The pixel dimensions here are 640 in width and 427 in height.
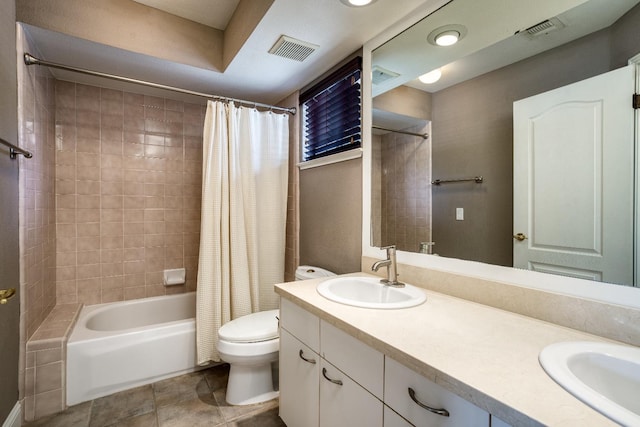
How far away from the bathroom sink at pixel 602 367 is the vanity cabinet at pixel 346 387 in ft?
0.77

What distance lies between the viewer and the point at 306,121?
2.39 m

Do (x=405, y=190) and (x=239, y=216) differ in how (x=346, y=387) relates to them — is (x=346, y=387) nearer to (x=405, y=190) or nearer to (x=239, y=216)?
(x=405, y=190)

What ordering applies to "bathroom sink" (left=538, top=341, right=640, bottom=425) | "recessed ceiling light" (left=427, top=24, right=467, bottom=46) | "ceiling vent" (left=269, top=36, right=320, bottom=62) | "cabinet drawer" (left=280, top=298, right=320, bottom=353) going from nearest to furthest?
"bathroom sink" (left=538, top=341, right=640, bottom=425), "cabinet drawer" (left=280, top=298, right=320, bottom=353), "recessed ceiling light" (left=427, top=24, right=467, bottom=46), "ceiling vent" (left=269, top=36, right=320, bottom=62)

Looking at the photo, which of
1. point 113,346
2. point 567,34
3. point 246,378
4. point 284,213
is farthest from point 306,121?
point 113,346

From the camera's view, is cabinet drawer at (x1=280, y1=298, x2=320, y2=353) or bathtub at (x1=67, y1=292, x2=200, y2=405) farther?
bathtub at (x1=67, y1=292, x2=200, y2=405)

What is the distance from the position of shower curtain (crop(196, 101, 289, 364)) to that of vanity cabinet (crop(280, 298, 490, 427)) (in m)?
0.82

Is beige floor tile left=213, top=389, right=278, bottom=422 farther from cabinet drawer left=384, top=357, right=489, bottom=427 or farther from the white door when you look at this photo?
the white door

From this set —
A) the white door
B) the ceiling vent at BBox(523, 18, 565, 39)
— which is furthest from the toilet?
the ceiling vent at BBox(523, 18, 565, 39)

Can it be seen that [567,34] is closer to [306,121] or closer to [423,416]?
[423,416]

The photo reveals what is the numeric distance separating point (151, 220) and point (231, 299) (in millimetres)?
1143

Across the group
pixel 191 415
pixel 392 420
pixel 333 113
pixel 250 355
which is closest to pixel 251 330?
pixel 250 355

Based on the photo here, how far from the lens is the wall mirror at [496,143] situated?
→ 87 centimetres

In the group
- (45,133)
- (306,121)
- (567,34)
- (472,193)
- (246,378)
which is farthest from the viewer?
(306,121)

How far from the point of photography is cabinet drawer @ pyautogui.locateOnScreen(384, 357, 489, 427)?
0.64 m
